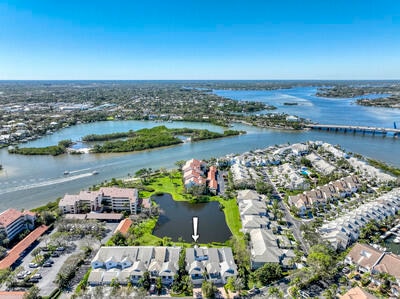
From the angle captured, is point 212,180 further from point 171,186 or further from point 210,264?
point 210,264

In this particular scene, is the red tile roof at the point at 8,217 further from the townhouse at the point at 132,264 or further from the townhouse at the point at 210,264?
the townhouse at the point at 210,264

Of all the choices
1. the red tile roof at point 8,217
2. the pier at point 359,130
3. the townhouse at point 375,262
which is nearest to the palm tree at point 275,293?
the townhouse at point 375,262

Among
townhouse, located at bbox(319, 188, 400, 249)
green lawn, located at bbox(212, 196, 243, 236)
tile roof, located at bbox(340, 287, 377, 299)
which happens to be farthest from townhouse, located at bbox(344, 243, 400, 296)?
green lawn, located at bbox(212, 196, 243, 236)

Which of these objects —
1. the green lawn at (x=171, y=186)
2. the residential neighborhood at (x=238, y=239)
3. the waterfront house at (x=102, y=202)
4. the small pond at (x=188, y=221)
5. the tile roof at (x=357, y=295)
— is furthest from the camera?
the green lawn at (x=171, y=186)

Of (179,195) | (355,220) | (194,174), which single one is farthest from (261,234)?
(194,174)

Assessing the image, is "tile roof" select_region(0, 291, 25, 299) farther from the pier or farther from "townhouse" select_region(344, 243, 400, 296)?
the pier

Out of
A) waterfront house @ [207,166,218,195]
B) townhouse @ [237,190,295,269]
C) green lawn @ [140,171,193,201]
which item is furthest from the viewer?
waterfront house @ [207,166,218,195]
